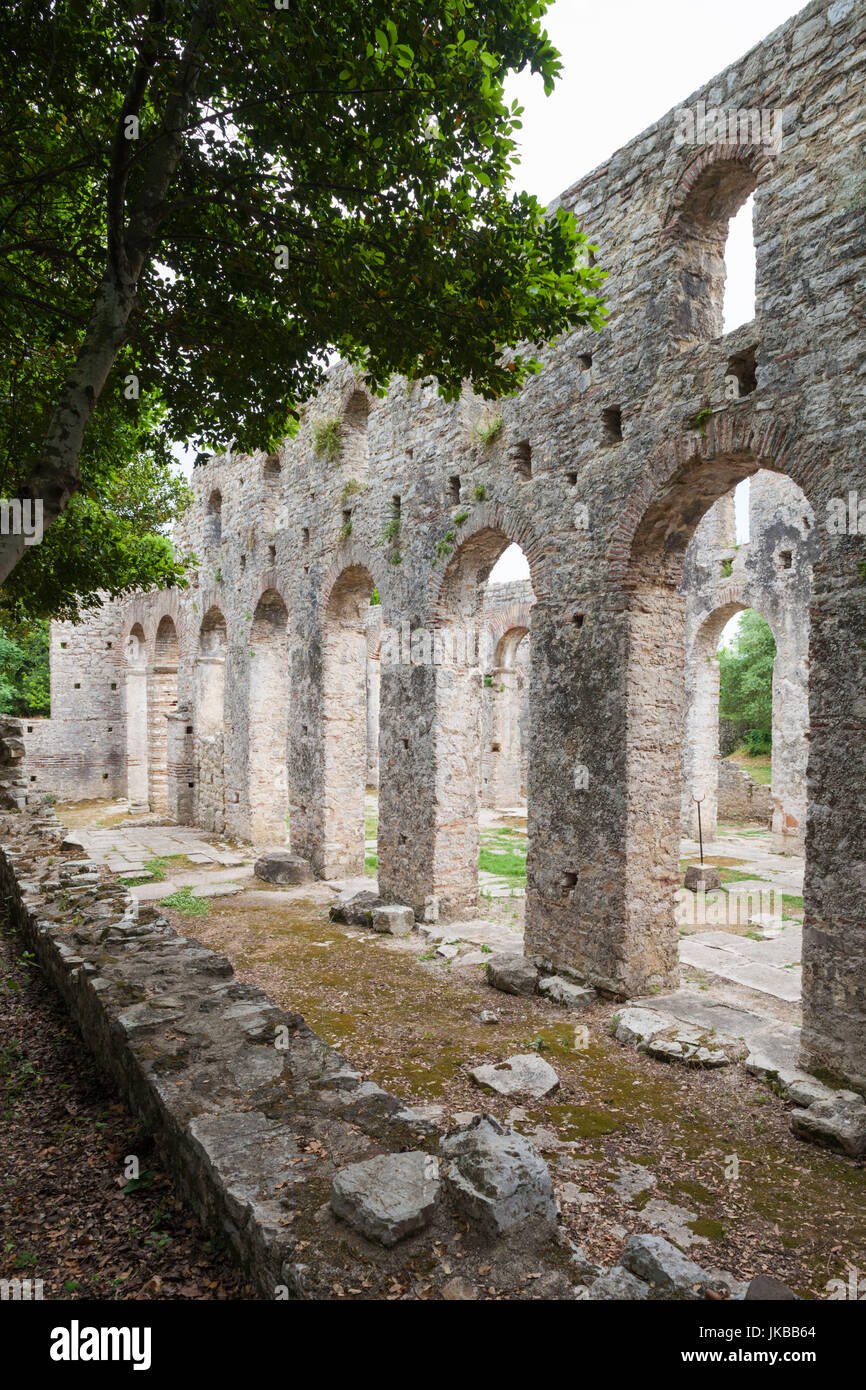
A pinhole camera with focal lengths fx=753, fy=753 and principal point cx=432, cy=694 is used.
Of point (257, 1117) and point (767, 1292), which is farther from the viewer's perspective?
point (257, 1117)

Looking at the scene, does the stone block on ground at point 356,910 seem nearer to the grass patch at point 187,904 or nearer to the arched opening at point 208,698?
the grass patch at point 187,904

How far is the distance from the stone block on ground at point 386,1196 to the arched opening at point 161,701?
53.4 ft

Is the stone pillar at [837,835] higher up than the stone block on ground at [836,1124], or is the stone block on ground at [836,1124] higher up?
the stone pillar at [837,835]

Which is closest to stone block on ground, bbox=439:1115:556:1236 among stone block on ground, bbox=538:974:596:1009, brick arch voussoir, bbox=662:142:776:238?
stone block on ground, bbox=538:974:596:1009

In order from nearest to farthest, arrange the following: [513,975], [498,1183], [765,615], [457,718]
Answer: [498,1183] < [513,975] < [457,718] < [765,615]

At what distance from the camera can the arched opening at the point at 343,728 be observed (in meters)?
11.0

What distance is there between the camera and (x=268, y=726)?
1345 centimetres

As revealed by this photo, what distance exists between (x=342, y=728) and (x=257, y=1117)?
26.8 ft

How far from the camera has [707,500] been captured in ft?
20.7

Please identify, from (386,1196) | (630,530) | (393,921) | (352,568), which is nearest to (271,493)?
(352,568)

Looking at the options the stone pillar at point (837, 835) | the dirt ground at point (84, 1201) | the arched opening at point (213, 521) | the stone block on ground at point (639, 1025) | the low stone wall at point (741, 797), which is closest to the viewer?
the dirt ground at point (84, 1201)

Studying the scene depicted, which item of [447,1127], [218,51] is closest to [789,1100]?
[447,1127]

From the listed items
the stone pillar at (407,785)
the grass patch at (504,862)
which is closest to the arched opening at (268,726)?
the grass patch at (504,862)

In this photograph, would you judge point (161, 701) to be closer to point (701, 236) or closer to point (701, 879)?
point (701, 879)
